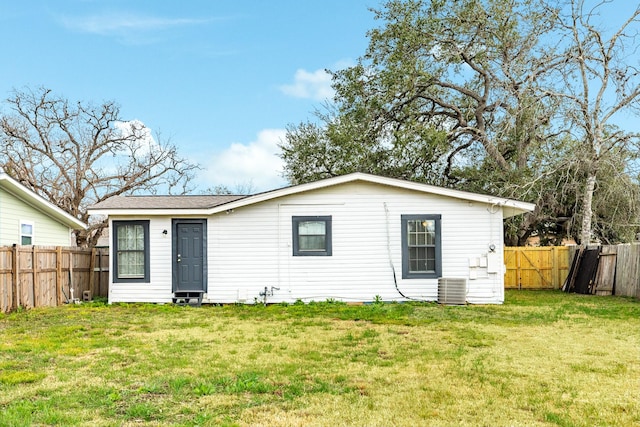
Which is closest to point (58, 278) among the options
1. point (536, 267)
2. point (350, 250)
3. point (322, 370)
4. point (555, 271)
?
point (350, 250)

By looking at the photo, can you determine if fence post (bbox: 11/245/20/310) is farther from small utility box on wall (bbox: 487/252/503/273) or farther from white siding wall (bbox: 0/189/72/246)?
small utility box on wall (bbox: 487/252/503/273)

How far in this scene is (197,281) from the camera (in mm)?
13922

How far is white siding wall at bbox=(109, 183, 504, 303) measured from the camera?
13641mm

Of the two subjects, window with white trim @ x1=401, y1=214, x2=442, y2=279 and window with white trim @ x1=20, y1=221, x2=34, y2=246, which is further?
window with white trim @ x1=20, y1=221, x2=34, y2=246

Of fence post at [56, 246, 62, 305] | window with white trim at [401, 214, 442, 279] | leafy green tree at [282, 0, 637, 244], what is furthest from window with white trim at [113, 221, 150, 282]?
leafy green tree at [282, 0, 637, 244]

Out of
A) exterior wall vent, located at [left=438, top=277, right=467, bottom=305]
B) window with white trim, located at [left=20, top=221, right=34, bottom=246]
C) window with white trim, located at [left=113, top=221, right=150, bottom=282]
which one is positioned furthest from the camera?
window with white trim, located at [left=20, top=221, right=34, bottom=246]

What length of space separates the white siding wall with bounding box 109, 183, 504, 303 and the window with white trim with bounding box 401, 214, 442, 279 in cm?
13

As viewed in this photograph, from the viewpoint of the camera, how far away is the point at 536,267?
1988cm

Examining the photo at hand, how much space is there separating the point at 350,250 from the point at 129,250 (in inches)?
214

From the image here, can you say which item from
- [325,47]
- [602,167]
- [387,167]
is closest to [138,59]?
[325,47]

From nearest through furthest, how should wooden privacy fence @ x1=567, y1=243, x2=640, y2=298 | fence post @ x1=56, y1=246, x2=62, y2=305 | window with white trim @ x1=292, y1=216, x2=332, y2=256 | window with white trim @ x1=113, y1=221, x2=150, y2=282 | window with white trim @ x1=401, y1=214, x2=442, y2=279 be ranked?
window with white trim @ x1=401, y1=214, x2=442, y2=279 < window with white trim @ x1=292, y1=216, x2=332, y2=256 < fence post @ x1=56, y1=246, x2=62, y2=305 < window with white trim @ x1=113, y1=221, x2=150, y2=282 < wooden privacy fence @ x1=567, y1=243, x2=640, y2=298

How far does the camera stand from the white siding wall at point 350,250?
1364 centimetres

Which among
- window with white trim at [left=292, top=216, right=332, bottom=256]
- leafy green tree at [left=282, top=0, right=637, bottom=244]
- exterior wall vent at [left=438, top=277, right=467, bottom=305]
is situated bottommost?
exterior wall vent at [left=438, top=277, right=467, bottom=305]

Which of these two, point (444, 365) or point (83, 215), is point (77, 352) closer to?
point (444, 365)
